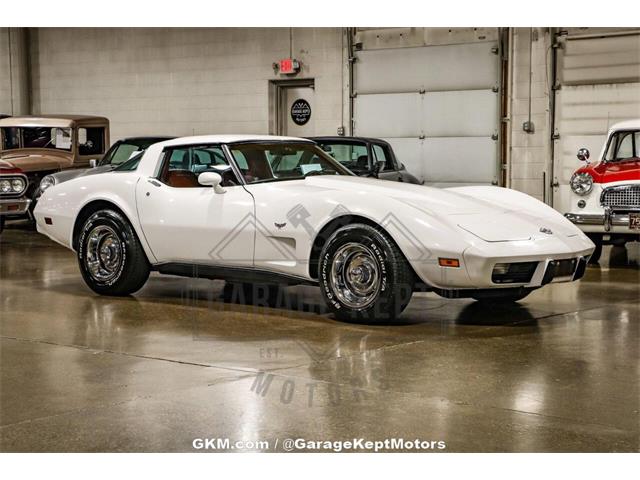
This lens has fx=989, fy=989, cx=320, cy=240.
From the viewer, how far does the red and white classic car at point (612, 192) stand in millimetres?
10711

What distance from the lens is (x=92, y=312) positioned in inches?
292

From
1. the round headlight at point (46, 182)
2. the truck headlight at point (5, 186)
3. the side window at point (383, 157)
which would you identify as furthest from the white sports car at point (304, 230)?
the truck headlight at point (5, 186)

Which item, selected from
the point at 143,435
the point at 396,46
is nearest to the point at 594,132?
the point at 396,46

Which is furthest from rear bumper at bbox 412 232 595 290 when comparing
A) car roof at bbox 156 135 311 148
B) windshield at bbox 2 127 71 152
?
windshield at bbox 2 127 71 152

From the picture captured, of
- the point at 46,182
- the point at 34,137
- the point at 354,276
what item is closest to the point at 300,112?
the point at 34,137

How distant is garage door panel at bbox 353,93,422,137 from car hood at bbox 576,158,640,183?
6.35m

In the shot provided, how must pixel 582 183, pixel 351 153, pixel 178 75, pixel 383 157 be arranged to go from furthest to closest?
pixel 178 75 → pixel 383 157 → pixel 351 153 → pixel 582 183

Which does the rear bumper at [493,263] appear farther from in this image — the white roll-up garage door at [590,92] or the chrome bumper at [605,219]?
the white roll-up garage door at [590,92]

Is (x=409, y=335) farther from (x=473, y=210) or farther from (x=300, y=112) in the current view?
(x=300, y=112)

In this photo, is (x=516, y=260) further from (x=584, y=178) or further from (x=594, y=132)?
(x=594, y=132)

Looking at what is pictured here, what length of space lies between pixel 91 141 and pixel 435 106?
19.2 ft

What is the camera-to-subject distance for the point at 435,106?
1714 centimetres

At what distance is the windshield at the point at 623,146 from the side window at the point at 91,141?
322 inches

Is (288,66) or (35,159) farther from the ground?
(288,66)
